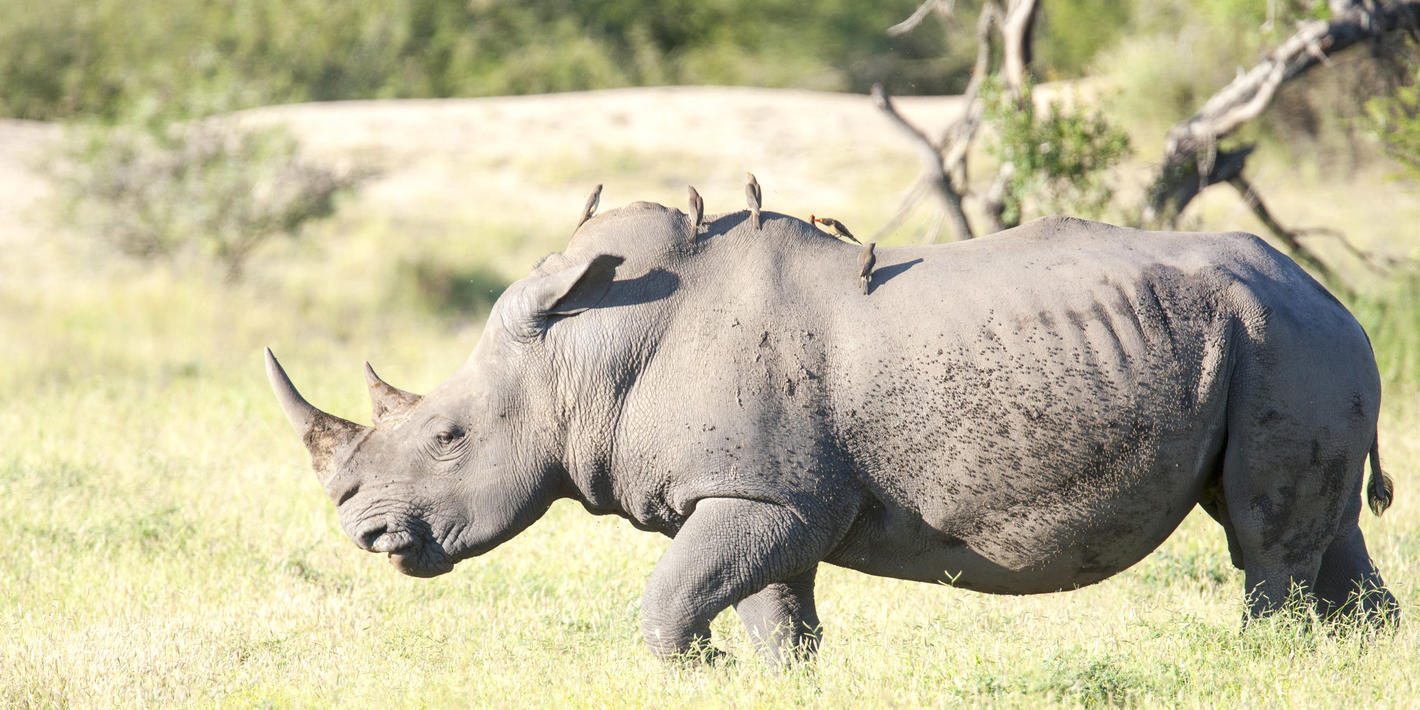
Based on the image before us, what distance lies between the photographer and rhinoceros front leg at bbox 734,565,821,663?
5.21 metres

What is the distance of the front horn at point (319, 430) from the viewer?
16.0 ft

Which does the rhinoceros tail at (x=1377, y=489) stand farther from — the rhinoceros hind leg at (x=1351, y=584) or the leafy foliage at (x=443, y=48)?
the leafy foliage at (x=443, y=48)

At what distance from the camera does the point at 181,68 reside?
30281mm

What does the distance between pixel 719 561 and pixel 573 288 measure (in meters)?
1.01

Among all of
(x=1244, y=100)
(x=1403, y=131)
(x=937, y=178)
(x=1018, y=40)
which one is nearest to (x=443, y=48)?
(x=1018, y=40)

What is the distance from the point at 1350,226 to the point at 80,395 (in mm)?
13762

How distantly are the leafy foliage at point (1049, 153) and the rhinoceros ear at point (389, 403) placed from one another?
18.9 feet

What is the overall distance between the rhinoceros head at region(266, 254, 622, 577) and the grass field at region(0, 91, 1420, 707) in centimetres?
53

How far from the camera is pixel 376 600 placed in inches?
247

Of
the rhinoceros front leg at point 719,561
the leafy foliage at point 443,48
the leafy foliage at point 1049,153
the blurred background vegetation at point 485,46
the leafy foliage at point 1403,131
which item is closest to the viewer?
the rhinoceros front leg at point 719,561

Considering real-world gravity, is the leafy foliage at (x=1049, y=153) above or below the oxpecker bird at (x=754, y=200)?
below

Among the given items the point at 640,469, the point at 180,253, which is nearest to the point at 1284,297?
the point at 640,469

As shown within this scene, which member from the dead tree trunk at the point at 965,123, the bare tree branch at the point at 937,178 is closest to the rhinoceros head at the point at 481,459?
the dead tree trunk at the point at 965,123

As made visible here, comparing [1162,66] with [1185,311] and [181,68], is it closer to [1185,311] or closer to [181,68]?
[1185,311]
